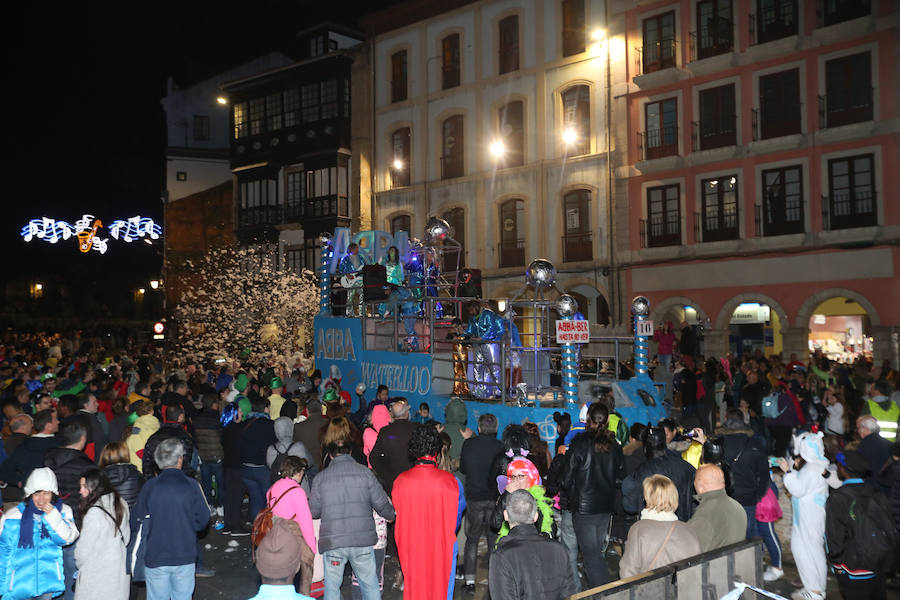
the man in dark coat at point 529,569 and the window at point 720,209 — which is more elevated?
the window at point 720,209

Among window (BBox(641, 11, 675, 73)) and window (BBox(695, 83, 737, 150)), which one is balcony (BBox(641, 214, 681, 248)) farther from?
window (BBox(641, 11, 675, 73))

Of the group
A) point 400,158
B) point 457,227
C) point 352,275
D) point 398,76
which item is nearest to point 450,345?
point 352,275

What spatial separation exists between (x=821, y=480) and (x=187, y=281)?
3806 centimetres

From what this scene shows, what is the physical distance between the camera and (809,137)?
23.2m

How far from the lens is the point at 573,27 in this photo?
28266 mm

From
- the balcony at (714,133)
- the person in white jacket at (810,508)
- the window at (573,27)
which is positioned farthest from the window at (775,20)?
the person in white jacket at (810,508)

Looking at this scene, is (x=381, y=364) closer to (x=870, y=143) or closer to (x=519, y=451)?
(x=519, y=451)

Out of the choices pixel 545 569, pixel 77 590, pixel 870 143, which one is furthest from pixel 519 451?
pixel 870 143

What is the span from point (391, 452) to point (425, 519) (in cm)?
189

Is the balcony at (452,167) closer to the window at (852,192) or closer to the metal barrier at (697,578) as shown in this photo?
the window at (852,192)

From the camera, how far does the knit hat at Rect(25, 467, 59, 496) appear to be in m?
6.12

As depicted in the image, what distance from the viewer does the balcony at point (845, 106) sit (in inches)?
877

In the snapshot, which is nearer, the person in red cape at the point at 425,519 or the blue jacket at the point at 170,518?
the blue jacket at the point at 170,518

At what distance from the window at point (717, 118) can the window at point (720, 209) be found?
1241 millimetres
